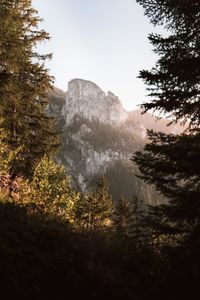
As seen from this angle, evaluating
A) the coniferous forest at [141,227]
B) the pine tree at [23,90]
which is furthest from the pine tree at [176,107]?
the pine tree at [23,90]

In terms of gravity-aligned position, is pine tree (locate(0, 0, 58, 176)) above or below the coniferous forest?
above

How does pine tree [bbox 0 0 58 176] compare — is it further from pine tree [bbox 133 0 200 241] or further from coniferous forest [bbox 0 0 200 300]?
pine tree [bbox 133 0 200 241]

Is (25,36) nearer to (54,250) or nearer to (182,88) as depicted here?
(182,88)

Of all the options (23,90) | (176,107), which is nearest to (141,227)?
(176,107)

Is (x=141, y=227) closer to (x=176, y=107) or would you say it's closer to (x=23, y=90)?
(x=176, y=107)

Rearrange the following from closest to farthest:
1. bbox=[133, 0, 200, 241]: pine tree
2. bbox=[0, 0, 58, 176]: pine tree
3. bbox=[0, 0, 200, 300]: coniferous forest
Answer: bbox=[0, 0, 200, 300]: coniferous forest, bbox=[133, 0, 200, 241]: pine tree, bbox=[0, 0, 58, 176]: pine tree

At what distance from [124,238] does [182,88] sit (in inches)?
179

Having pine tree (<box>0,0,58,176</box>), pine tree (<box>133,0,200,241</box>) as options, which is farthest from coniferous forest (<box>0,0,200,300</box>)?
pine tree (<box>0,0,58,176</box>)

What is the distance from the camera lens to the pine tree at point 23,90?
1688cm

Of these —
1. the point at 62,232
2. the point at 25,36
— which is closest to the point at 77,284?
the point at 62,232

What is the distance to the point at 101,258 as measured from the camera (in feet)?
25.6

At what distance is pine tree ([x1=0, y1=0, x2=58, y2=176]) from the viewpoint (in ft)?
55.4

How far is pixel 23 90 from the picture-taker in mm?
18609

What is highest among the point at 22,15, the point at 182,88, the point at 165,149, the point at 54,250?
the point at 22,15
